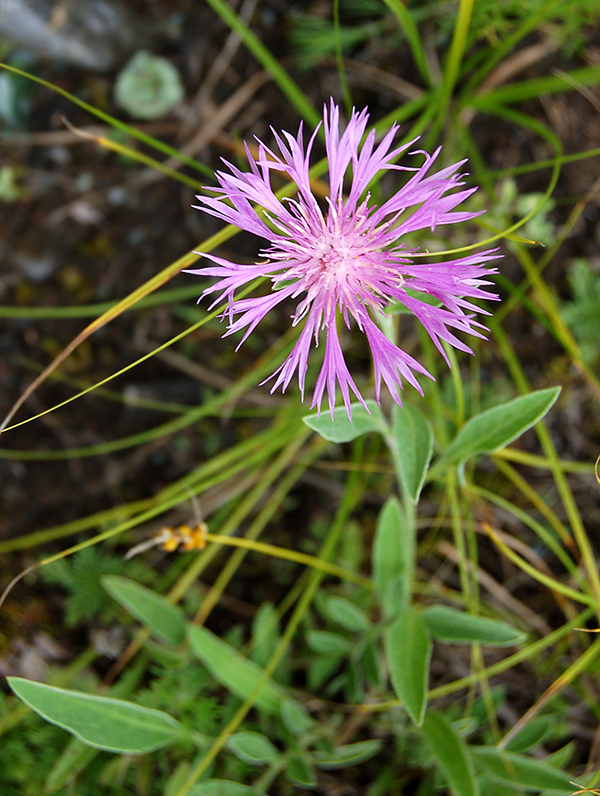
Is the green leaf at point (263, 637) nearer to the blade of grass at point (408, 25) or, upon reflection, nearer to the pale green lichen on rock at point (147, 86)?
the blade of grass at point (408, 25)

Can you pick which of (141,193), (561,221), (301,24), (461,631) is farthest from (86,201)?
(461,631)

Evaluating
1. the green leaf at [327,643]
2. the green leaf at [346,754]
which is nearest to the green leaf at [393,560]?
the green leaf at [327,643]

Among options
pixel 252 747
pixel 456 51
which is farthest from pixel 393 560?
pixel 456 51

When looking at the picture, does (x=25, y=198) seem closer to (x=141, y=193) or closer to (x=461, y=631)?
(x=141, y=193)

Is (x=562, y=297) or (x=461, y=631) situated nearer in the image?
(x=461, y=631)

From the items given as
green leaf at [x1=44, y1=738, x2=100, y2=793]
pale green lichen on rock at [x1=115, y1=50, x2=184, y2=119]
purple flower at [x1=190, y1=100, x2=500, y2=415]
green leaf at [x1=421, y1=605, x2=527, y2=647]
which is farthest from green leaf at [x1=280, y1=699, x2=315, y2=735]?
pale green lichen on rock at [x1=115, y1=50, x2=184, y2=119]
